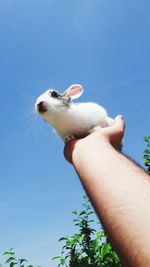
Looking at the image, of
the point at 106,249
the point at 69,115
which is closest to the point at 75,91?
the point at 69,115

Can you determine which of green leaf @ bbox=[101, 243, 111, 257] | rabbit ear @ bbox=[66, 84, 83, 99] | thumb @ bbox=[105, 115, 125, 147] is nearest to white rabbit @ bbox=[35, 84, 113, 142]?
rabbit ear @ bbox=[66, 84, 83, 99]

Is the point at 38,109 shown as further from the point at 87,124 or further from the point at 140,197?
the point at 140,197

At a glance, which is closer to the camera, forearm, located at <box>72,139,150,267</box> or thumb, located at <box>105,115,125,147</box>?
forearm, located at <box>72,139,150,267</box>

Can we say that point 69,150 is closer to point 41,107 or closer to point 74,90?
point 41,107

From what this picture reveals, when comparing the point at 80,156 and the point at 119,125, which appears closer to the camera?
the point at 80,156

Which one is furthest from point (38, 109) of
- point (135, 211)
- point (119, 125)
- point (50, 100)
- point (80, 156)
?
point (135, 211)

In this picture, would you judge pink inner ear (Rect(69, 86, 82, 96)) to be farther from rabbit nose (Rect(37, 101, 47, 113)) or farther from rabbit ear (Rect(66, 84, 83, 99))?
rabbit nose (Rect(37, 101, 47, 113))
